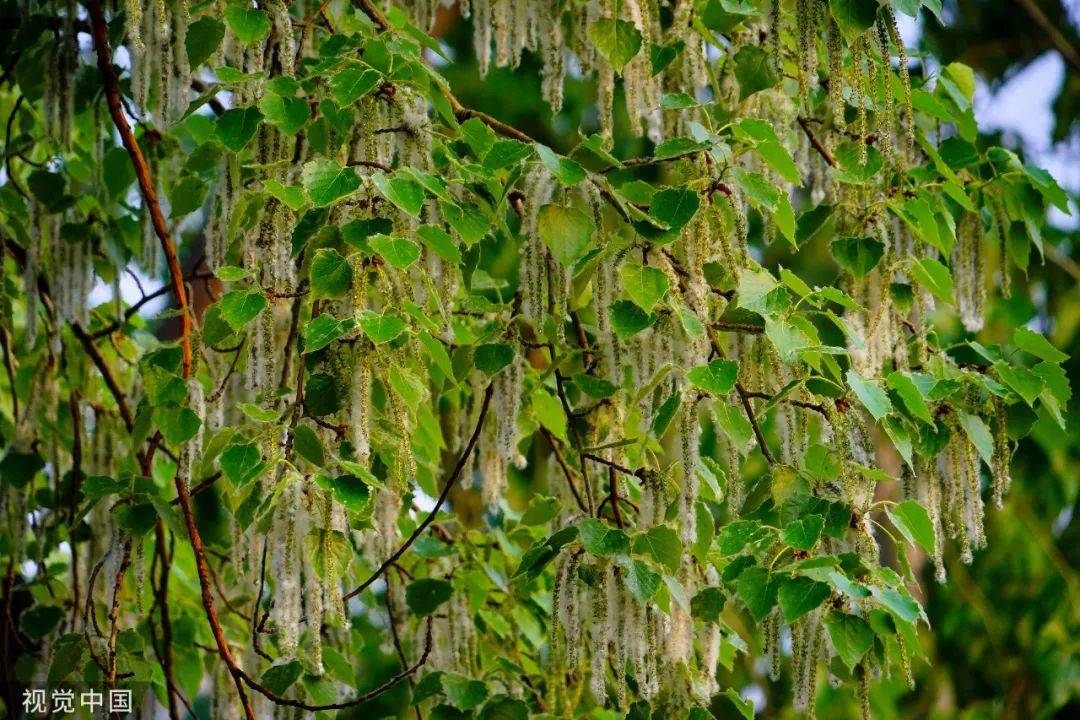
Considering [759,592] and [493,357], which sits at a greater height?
[493,357]

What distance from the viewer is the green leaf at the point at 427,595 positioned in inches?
78.3

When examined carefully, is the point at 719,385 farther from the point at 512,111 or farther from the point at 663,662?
the point at 512,111

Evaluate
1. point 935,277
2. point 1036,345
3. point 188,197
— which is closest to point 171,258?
point 188,197

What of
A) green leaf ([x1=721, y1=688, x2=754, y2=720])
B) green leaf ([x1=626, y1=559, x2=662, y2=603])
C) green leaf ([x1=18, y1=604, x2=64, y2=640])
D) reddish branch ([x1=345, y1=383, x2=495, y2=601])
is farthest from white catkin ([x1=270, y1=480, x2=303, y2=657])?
green leaf ([x1=18, y1=604, x2=64, y2=640])

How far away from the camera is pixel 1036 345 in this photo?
1.67 meters

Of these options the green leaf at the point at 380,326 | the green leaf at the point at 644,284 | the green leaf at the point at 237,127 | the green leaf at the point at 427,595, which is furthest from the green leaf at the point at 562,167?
the green leaf at the point at 427,595

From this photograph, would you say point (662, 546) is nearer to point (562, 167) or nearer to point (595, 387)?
point (595, 387)

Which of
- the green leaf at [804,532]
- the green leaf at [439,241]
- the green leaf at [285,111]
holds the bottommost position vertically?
the green leaf at [804,532]

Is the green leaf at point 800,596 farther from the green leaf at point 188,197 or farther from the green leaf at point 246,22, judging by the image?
the green leaf at point 188,197

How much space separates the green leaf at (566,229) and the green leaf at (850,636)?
1.62 ft

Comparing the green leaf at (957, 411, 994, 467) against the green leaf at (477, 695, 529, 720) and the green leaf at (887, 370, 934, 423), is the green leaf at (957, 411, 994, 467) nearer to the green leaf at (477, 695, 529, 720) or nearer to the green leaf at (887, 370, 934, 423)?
the green leaf at (887, 370, 934, 423)

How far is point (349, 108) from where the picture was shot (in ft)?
5.27

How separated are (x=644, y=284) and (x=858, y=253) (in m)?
0.39

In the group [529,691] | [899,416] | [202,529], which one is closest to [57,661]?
[529,691]
